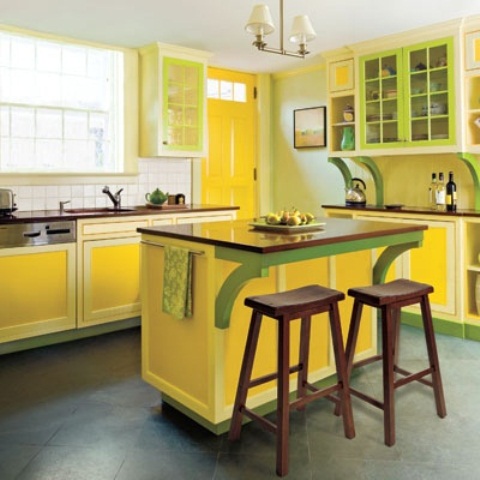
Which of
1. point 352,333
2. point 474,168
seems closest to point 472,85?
point 474,168

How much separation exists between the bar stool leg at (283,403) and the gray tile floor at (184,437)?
70mm

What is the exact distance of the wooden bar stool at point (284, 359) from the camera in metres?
2.21

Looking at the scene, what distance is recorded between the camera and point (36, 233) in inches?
151

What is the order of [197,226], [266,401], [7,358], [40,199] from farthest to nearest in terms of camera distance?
[40,199] < [7,358] < [197,226] < [266,401]

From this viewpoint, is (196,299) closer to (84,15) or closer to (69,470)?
(69,470)

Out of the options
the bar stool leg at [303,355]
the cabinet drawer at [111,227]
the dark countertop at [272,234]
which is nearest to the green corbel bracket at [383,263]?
the dark countertop at [272,234]

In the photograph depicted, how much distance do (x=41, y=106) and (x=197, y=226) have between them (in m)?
2.46

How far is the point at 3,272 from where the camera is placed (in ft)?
12.2

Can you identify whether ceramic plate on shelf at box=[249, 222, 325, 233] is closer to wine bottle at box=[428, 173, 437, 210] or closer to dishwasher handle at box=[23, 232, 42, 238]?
dishwasher handle at box=[23, 232, 42, 238]

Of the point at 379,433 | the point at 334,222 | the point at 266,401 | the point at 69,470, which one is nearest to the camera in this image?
the point at 69,470

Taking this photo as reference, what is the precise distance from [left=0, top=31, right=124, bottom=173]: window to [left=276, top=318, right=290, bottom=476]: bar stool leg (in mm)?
3186

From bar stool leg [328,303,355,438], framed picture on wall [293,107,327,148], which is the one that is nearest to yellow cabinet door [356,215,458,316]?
framed picture on wall [293,107,327,148]

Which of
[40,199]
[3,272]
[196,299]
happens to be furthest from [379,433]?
[40,199]

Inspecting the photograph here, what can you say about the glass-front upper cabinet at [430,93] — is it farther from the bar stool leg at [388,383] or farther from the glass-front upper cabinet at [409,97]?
the bar stool leg at [388,383]
